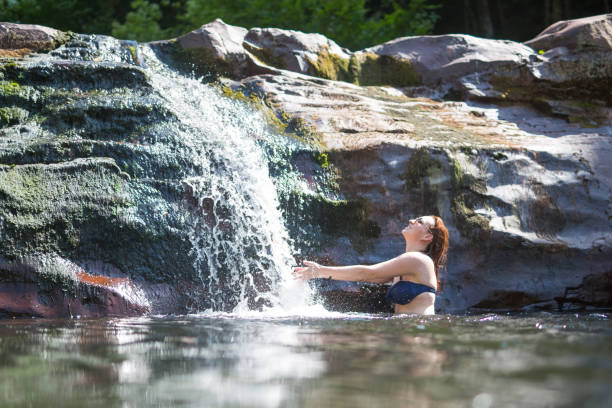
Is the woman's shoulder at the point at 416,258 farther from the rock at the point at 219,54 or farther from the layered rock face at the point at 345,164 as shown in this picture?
the rock at the point at 219,54

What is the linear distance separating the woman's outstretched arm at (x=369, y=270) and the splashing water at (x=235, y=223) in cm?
98

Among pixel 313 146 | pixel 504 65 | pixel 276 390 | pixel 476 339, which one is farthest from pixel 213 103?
pixel 276 390

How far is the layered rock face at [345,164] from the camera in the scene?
513cm

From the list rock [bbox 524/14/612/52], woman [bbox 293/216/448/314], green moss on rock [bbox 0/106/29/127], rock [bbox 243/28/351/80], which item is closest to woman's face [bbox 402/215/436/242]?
woman [bbox 293/216/448/314]

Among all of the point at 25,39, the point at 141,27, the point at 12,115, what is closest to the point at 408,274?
the point at 12,115

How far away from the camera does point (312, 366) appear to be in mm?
2338

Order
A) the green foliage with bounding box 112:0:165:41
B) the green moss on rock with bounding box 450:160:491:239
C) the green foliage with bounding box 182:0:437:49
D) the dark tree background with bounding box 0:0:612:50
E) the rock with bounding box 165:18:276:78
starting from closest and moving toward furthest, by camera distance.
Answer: the green moss on rock with bounding box 450:160:491:239 < the rock with bounding box 165:18:276:78 < the green foliage with bounding box 182:0:437:49 < the dark tree background with bounding box 0:0:612:50 < the green foliage with bounding box 112:0:165:41

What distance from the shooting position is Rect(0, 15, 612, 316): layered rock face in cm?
513

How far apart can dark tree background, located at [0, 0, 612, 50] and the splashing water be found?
8444 millimetres

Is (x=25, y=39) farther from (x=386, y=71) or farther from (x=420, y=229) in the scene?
(x=420, y=229)

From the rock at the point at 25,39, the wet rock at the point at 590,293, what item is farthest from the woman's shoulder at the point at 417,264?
the rock at the point at 25,39

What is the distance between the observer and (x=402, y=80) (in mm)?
9070

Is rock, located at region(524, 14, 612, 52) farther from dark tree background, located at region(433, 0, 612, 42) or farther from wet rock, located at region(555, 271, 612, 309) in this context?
dark tree background, located at region(433, 0, 612, 42)

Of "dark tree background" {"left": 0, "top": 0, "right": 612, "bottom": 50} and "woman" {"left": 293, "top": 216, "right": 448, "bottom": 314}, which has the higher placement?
"dark tree background" {"left": 0, "top": 0, "right": 612, "bottom": 50}
